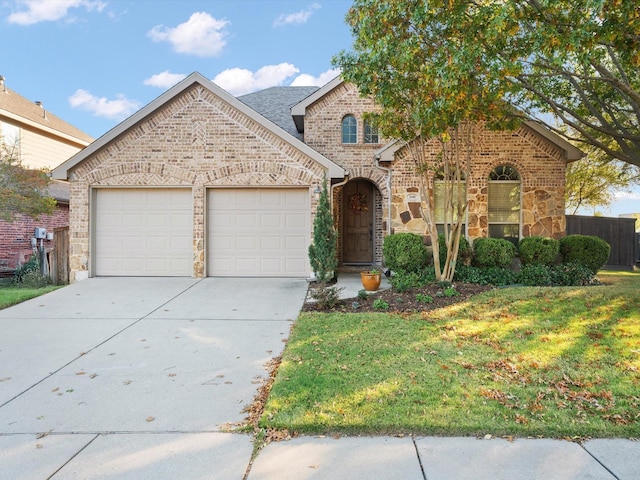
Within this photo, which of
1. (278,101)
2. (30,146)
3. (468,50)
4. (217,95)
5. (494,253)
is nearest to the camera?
(468,50)

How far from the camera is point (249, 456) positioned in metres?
3.00

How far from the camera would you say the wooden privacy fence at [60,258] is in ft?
36.8

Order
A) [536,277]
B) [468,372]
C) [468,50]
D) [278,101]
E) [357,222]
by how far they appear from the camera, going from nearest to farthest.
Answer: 1. [468,372]
2. [468,50]
3. [536,277]
4. [357,222]
5. [278,101]

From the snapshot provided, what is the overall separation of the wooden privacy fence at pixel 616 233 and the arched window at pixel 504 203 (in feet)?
17.1

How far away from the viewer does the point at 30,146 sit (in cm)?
1644

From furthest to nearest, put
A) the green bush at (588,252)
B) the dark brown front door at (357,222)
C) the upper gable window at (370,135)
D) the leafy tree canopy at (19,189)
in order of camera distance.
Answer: the dark brown front door at (357,222) < the upper gable window at (370,135) < the leafy tree canopy at (19,189) < the green bush at (588,252)

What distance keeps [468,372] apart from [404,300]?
3.61 metres

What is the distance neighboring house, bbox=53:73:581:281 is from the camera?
10.8 m

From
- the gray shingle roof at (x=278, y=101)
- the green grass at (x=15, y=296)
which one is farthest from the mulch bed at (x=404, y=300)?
the gray shingle roof at (x=278, y=101)

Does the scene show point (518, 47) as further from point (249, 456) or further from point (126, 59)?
point (126, 59)

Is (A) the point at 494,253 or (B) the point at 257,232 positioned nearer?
(A) the point at 494,253

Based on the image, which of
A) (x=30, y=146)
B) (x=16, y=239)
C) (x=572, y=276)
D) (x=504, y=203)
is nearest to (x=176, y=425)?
(x=572, y=276)

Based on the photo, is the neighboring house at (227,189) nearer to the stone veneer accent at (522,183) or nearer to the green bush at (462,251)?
the stone veneer accent at (522,183)

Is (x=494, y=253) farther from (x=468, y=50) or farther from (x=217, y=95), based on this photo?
(x=217, y=95)
